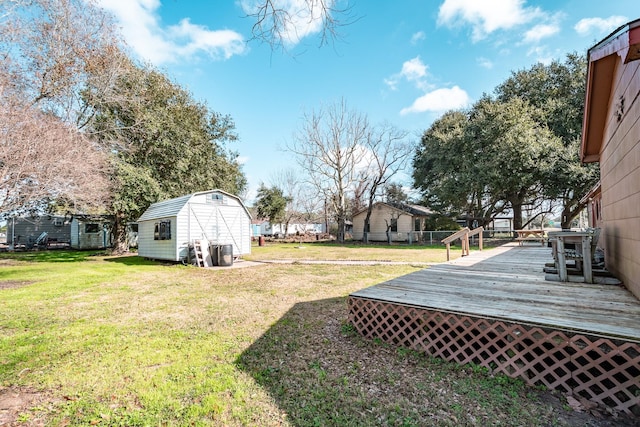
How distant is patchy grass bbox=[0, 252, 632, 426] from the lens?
229 cm

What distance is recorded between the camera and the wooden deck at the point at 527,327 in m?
2.36

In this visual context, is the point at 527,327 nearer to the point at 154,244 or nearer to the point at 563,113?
the point at 154,244

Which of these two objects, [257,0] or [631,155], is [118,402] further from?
[631,155]

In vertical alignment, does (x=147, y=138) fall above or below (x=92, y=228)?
above

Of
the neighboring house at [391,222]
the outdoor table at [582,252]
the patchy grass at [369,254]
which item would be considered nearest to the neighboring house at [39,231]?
the patchy grass at [369,254]

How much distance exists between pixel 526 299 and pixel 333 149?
70.5ft

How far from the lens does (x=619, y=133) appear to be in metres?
4.02

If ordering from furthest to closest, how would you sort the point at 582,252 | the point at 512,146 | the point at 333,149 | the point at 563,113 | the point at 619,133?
1. the point at 333,149
2. the point at 563,113
3. the point at 512,146
4. the point at 582,252
5. the point at 619,133

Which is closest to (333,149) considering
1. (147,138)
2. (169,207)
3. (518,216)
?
(147,138)

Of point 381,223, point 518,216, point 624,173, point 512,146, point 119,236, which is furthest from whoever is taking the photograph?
point 381,223

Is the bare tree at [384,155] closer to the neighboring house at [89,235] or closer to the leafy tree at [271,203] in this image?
the leafy tree at [271,203]

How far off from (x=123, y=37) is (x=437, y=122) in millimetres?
22058

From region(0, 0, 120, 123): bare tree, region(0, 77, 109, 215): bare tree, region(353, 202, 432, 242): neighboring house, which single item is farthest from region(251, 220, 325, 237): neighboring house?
region(0, 77, 109, 215): bare tree

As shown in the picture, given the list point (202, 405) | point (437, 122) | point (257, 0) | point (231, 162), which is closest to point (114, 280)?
point (202, 405)
